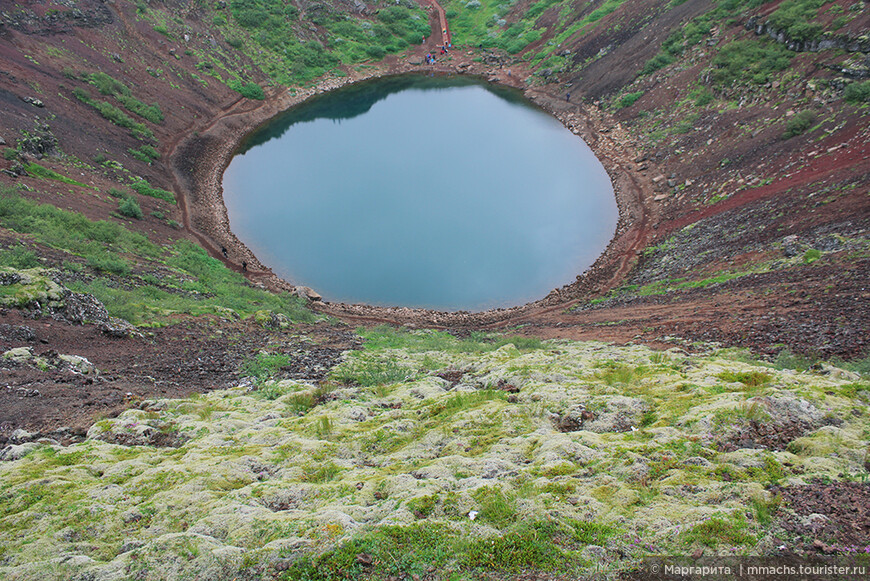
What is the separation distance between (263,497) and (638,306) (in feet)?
70.5

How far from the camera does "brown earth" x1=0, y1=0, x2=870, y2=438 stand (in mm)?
14750

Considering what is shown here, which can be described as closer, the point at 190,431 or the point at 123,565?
the point at 123,565

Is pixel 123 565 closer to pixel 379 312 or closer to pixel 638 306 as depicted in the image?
pixel 638 306

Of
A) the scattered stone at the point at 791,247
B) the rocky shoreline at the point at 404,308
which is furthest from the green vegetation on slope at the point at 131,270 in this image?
the scattered stone at the point at 791,247

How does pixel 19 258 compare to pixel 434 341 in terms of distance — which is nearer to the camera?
pixel 19 258

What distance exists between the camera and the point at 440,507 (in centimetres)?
668

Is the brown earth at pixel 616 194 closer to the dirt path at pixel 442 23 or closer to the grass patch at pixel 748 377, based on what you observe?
the grass patch at pixel 748 377

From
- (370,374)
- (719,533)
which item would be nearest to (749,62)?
(370,374)

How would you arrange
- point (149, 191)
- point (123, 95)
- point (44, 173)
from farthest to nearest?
point (123, 95), point (149, 191), point (44, 173)

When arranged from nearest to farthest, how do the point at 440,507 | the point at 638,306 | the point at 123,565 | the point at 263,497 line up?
1. the point at 123,565
2. the point at 440,507
3. the point at 263,497
4. the point at 638,306

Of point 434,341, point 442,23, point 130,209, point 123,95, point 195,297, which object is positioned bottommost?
point 434,341

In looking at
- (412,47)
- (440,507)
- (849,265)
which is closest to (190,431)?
(440,507)

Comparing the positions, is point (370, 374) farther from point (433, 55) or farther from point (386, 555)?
point (433, 55)

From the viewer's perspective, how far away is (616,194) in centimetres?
4116
